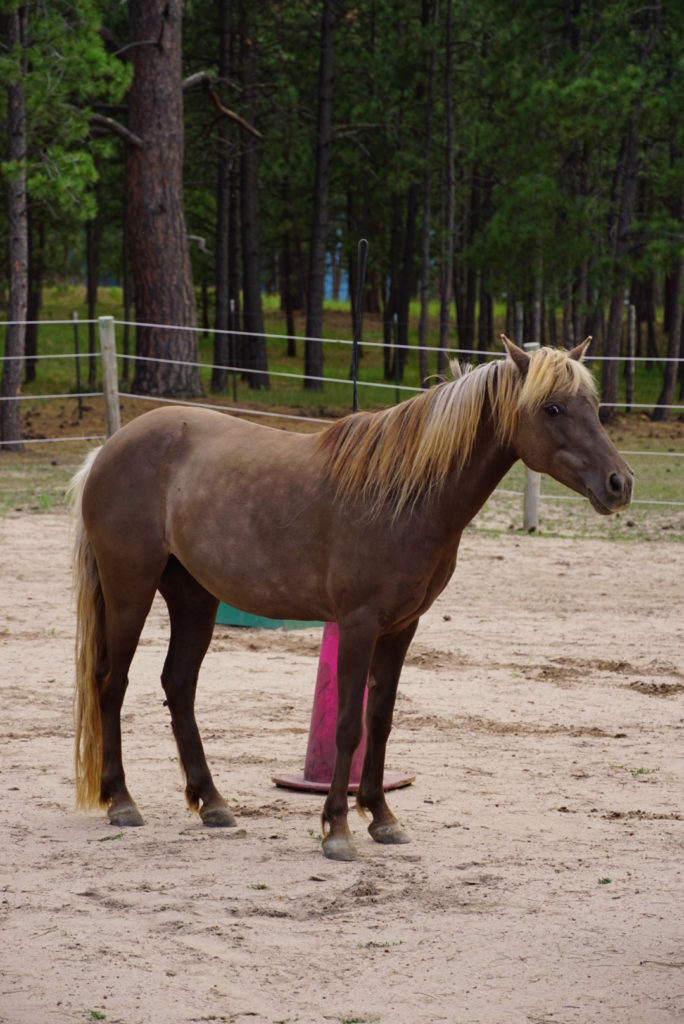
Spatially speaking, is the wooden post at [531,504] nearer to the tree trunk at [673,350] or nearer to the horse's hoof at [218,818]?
the horse's hoof at [218,818]

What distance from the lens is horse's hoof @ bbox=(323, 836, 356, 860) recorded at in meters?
4.25

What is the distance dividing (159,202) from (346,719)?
50.1 ft

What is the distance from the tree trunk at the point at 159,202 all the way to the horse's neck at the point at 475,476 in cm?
1390

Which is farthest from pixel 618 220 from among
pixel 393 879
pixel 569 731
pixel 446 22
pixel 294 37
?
pixel 393 879

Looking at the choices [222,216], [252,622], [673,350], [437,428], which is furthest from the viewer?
[222,216]

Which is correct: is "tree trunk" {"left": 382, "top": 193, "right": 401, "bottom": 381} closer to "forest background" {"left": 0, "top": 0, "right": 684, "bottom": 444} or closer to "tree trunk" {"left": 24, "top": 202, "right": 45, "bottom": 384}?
"forest background" {"left": 0, "top": 0, "right": 684, "bottom": 444}

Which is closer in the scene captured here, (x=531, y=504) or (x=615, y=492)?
(x=615, y=492)

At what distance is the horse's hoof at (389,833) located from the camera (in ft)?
14.5

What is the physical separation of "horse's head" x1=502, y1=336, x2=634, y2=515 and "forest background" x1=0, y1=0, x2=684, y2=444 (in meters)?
11.7

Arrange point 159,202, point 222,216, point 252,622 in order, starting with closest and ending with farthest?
point 252,622
point 159,202
point 222,216

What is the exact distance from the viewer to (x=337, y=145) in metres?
26.4

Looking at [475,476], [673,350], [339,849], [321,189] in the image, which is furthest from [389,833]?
[321,189]

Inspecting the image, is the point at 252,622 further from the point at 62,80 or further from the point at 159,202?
the point at 159,202

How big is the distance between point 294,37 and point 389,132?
8.24ft
